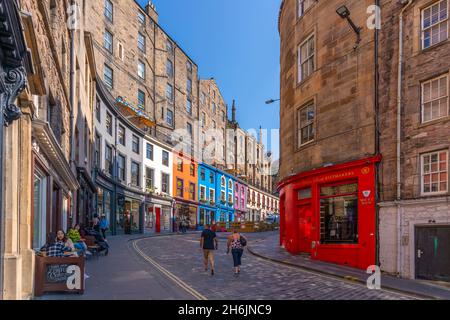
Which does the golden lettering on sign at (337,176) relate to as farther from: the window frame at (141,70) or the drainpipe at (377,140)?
the window frame at (141,70)

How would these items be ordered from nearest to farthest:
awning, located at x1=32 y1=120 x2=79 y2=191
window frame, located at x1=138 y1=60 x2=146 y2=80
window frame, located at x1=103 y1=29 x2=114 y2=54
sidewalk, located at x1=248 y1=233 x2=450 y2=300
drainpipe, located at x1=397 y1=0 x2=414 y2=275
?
1. awning, located at x1=32 y1=120 x2=79 y2=191
2. sidewalk, located at x1=248 y1=233 x2=450 y2=300
3. drainpipe, located at x1=397 y1=0 x2=414 y2=275
4. window frame, located at x1=103 y1=29 x2=114 y2=54
5. window frame, located at x1=138 y1=60 x2=146 y2=80

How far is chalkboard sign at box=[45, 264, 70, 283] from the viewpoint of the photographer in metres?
9.75

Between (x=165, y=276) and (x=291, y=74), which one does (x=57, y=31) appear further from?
(x=291, y=74)

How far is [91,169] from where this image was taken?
28.6m

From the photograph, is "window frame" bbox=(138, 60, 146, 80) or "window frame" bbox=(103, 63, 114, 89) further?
"window frame" bbox=(138, 60, 146, 80)

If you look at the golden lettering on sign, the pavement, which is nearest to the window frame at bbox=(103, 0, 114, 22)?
the pavement

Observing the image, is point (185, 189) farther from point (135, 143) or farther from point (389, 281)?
point (389, 281)

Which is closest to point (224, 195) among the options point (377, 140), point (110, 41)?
point (110, 41)

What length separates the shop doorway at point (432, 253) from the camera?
13236 millimetres

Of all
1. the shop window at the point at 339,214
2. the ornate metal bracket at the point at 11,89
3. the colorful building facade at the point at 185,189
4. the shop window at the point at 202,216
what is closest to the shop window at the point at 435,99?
the shop window at the point at 339,214

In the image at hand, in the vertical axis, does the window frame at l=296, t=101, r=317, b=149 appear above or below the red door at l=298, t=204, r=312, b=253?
above

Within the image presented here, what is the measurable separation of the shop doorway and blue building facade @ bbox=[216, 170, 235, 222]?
4673cm

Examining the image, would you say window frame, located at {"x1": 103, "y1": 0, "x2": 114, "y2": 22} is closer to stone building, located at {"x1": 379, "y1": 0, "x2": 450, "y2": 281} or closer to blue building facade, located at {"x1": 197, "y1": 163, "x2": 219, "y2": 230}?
blue building facade, located at {"x1": 197, "y1": 163, "x2": 219, "y2": 230}
